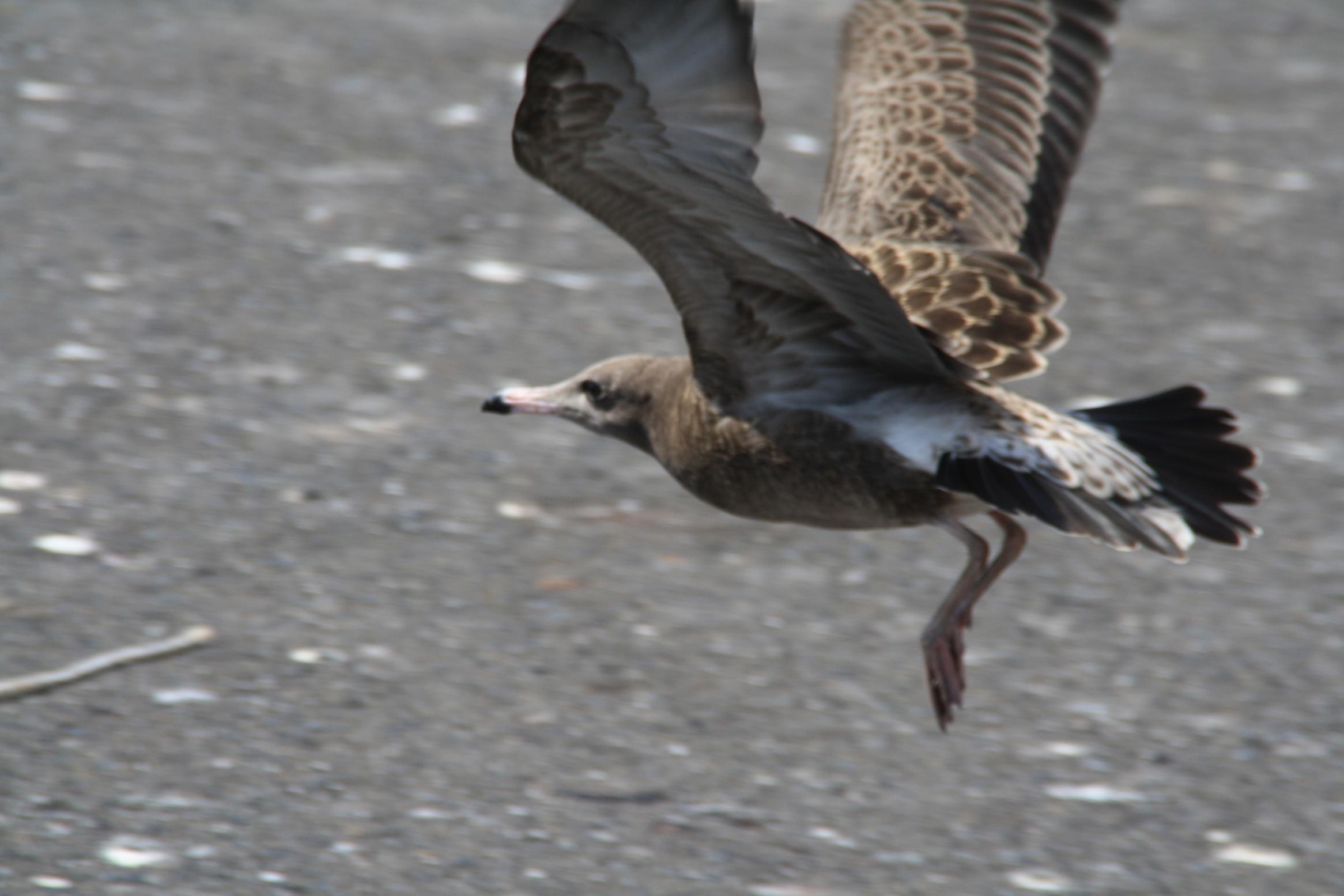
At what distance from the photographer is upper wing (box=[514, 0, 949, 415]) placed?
11.5 feet

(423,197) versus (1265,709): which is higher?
(423,197)

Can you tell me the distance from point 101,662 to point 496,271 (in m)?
3.03

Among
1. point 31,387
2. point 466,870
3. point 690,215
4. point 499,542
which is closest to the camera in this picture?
point 690,215

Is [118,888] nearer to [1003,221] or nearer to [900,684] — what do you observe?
[900,684]

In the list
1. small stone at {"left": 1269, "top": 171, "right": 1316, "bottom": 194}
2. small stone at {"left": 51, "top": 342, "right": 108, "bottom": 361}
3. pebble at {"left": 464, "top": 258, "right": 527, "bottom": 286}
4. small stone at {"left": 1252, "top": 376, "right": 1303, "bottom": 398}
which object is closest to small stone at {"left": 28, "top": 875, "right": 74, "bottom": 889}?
small stone at {"left": 51, "top": 342, "right": 108, "bottom": 361}

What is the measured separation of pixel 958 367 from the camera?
423 cm

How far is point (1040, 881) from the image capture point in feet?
14.1

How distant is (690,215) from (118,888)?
5.67 feet

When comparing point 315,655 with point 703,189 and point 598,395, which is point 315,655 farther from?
point 703,189

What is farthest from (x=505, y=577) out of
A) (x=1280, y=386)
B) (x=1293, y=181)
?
(x=1293, y=181)

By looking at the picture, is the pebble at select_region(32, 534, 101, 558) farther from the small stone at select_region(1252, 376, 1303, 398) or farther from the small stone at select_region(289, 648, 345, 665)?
the small stone at select_region(1252, 376, 1303, 398)

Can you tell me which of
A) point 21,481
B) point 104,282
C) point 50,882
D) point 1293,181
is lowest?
point 50,882

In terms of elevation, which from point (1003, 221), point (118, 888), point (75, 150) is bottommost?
point (118, 888)

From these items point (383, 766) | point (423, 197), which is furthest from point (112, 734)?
point (423, 197)
